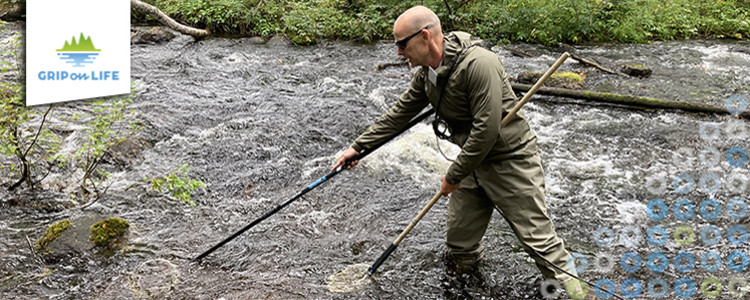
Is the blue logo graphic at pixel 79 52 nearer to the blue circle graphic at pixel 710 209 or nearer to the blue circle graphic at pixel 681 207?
the blue circle graphic at pixel 681 207

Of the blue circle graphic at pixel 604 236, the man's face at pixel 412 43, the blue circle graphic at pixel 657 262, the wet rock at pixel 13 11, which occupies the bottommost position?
the wet rock at pixel 13 11

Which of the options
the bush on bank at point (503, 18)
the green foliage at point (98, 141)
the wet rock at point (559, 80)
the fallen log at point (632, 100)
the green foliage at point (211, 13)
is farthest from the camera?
the green foliage at point (211, 13)

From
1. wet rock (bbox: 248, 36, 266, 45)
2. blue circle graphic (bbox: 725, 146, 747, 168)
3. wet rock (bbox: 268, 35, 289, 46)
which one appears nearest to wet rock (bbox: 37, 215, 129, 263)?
blue circle graphic (bbox: 725, 146, 747, 168)

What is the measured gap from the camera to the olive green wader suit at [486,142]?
3637 mm

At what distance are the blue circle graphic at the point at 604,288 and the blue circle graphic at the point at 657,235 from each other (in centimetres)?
97

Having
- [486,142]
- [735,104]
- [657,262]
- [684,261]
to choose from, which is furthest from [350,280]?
[735,104]

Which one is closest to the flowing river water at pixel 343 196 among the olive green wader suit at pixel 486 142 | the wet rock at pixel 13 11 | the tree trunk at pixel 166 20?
the olive green wader suit at pixel 486 142

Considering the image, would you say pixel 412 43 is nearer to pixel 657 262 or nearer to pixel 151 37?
pixel 657 262

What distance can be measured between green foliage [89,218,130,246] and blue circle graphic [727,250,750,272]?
5950mm

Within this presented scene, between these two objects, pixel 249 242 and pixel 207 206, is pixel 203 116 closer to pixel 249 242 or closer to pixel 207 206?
pixel 207 206

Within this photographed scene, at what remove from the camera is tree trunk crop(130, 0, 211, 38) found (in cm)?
1347

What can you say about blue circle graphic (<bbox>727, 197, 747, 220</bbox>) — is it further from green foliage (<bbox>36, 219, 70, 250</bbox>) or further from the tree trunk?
the tree trunk

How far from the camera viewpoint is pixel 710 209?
615 centimetres

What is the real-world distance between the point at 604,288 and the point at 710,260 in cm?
129
